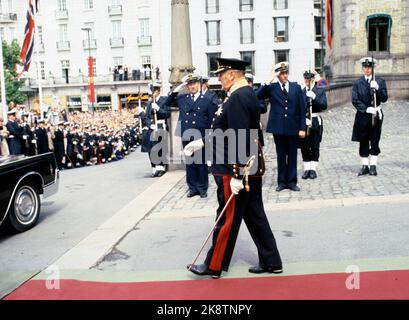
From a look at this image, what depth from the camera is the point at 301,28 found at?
Result: 174ft

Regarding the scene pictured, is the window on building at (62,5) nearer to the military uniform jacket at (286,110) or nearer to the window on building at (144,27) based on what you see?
the window on building at (144,27)

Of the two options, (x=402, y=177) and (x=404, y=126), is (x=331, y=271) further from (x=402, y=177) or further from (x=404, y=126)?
(x=404, y=126)

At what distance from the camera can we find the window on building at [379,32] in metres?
26.5

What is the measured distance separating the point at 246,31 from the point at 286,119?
4774cm

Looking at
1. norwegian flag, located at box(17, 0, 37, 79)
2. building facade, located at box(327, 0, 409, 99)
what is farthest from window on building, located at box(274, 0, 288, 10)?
norwegian flag, located at box(17, 0, 37, 79)

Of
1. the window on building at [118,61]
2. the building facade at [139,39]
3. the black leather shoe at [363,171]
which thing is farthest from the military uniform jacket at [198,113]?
the window on building at [118,61]

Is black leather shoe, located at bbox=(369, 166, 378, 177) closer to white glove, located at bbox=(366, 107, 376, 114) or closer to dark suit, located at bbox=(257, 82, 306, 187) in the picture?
white glove, located at bbox=(366, 107, 376, 114)

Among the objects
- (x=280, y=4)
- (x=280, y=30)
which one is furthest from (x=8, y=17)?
(x=280, y=30)

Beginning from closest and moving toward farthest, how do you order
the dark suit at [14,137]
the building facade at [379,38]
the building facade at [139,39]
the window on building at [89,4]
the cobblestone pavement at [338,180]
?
the cobblestone pavement at [338,180] < the dark suit at [14,137] < the building facade at [379,38] < the building facade at [139,39] < the window on building at [89,4]

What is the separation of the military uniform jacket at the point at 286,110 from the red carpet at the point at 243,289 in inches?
153

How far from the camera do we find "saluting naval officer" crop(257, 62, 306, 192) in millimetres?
8000

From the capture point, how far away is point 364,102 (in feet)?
28.6

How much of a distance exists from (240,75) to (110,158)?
16.3 meters

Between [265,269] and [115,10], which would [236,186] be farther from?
[115,10]
